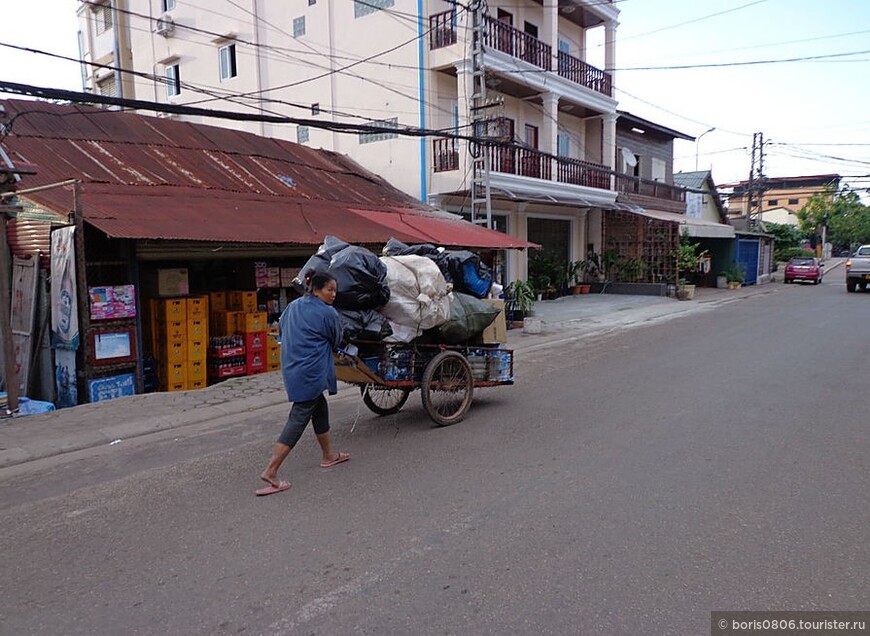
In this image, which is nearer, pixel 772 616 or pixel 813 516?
pixel 772 616

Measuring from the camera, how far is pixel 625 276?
2528 centimetres

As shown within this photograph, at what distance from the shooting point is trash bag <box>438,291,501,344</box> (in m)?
6.71

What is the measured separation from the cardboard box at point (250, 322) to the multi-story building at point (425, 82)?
546 centimetres

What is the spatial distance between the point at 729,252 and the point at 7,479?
32104 mm

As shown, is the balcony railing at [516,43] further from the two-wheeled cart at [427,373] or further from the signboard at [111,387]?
Answer: the signboard at [111,387]

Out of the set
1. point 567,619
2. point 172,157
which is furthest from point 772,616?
point 172,157

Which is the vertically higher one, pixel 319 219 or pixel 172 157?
pixel 172 157

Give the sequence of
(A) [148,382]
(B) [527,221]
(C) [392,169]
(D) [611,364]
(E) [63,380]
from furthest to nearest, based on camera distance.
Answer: (B) [527,221]
(C) [392,169]
(D) [611,364]
(A) [148,382]
(E) [63,380]

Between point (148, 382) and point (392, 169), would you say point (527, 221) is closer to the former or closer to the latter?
point (392, 169)

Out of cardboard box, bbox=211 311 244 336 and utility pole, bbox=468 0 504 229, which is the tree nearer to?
utility pole, bbox=468 0 504 229

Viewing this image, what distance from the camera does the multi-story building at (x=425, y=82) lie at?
56.7ft

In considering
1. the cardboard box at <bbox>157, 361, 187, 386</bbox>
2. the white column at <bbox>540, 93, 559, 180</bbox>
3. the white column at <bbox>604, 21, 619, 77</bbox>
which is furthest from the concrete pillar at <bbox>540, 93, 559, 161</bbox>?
the cardboard box at <bbox>157, 361, 187, 386</bbox>

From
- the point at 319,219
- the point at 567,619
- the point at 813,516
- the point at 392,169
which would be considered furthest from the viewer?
the point at 392,169

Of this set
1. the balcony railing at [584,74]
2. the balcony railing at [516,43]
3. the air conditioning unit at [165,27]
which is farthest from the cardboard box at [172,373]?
the air conditioning unit at [165,27]
